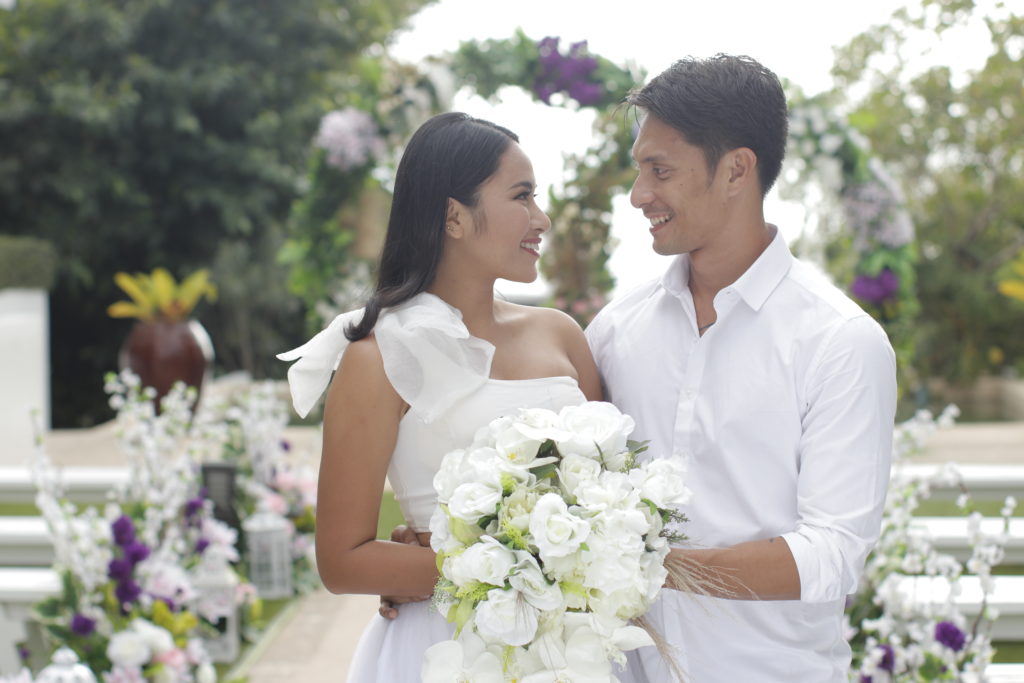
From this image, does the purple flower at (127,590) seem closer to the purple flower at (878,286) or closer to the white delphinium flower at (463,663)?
the white delphinium flower at (463,663)

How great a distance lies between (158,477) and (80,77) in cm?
1243

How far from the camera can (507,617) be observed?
1.70 m

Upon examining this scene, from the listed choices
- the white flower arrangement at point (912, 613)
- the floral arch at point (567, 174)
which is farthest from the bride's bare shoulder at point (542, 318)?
the floral arch at point (567, 174)

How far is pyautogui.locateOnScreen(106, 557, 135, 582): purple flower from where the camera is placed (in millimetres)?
4035

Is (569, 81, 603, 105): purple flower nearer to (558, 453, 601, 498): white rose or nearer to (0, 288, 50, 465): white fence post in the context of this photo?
(558, 453, 601, 498): white rose

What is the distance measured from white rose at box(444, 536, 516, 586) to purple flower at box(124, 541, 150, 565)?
269 centimetres

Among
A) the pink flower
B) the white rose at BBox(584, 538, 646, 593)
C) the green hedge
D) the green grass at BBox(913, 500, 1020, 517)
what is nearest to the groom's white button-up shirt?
the white rose at BBox(584, 538, 646, 593)

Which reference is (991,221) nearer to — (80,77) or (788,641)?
(80,77)

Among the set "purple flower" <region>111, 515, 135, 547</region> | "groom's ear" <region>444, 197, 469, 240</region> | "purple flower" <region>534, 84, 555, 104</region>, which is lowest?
"purple flower" <region>111, 515, 135, 547</region>

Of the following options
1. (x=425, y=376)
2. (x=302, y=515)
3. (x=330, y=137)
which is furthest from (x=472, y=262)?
(x=330, y=137)

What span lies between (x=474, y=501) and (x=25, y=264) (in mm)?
12664

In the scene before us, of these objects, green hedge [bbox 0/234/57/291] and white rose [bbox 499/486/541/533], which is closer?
white rose [bbox 499/486/541/533]

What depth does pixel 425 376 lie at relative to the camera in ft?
7.49

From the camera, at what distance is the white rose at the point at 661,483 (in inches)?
69.6
